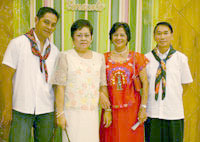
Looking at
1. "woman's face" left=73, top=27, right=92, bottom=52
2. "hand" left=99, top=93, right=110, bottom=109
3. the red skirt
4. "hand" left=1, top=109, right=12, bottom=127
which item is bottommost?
the red skirt

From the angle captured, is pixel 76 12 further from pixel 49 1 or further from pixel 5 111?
pixel 5 111

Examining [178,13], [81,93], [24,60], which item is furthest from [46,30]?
[178,13]

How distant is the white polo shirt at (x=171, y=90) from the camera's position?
1.91 metres

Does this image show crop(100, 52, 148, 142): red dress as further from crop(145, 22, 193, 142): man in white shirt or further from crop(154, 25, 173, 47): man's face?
crop(154, 25, 173, 47): man's face

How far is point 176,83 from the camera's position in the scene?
1.91 m

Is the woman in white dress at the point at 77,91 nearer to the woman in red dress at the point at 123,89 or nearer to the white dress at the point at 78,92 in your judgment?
the white dress at the point at 78,92

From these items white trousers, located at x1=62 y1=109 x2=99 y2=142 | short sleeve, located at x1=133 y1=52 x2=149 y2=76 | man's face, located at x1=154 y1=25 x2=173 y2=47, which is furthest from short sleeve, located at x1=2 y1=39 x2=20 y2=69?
man's face, located at x1=154 y1=25 x2=173 y2=47

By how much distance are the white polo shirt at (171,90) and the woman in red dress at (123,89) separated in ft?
0.38

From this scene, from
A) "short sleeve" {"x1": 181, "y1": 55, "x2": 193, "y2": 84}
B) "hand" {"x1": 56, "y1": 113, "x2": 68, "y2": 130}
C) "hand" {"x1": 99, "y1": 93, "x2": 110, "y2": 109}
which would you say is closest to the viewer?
"hand" {"x1": 56, "y1": 113, "x2": 68, "y2": 130}

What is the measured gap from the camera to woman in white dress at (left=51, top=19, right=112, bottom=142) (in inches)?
62.9

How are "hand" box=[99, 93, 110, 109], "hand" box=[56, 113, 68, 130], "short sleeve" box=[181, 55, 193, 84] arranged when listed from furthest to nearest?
"short sleeve" box=[181, 55, 193, 84], "hand" box=[99, 93, 110, 109], "hand" box=[56, 113, 68, 130]

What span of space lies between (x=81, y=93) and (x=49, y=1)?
1562mm

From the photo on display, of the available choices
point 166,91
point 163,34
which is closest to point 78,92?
point 166,91

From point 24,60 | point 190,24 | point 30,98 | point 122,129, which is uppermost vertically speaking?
point 190,24
